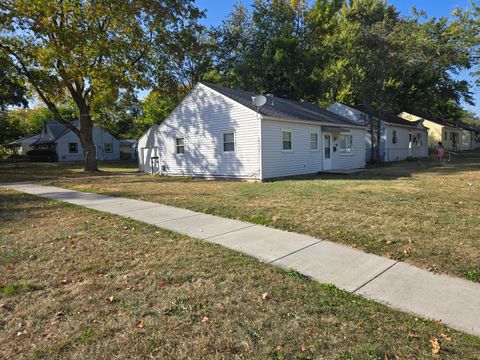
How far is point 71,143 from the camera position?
1766 inches

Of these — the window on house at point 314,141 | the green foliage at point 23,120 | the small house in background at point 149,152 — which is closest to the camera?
the window on house at point 314,141

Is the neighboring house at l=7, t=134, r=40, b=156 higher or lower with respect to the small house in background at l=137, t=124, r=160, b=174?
higher

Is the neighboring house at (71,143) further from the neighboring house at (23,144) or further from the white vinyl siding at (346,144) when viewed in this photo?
the white vinyl siding at (346,144)

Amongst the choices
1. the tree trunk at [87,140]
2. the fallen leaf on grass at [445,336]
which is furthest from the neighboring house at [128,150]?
the fallen leaf on grass at [445,336]

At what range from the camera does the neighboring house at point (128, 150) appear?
4953 centimetres

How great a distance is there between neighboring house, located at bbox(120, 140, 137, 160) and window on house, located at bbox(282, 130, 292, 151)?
3522 cm

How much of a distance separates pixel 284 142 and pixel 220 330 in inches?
547

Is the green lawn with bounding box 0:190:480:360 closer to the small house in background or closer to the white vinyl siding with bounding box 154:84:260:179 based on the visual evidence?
the white vinyl siding with bounding box 154:84:260:179

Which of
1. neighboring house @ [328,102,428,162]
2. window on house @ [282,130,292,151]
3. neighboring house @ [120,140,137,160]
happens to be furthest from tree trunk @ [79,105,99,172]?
neighboring house @ [120,140,137,160]

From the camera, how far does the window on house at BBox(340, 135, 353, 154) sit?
810 inches

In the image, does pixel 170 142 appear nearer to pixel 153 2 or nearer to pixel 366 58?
pixel 153 2

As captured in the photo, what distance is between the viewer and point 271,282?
4.05m

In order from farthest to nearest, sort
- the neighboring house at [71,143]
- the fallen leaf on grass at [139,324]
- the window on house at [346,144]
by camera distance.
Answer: the neighboring house at [71,143] → the window on house at [346,144] → the fallen leaf on grass at [139,324]

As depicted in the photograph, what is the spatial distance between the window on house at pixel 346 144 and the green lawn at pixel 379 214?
8595mm
